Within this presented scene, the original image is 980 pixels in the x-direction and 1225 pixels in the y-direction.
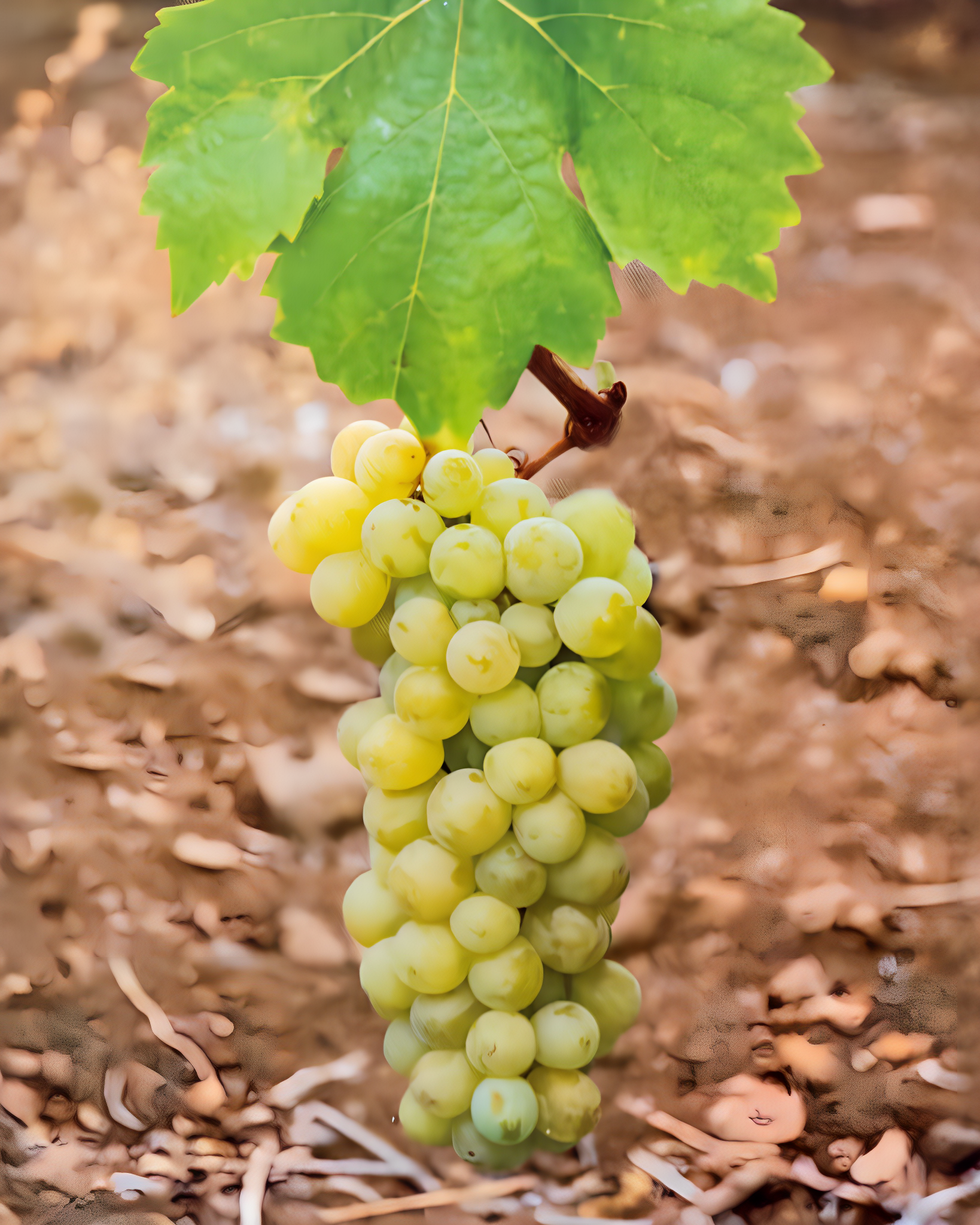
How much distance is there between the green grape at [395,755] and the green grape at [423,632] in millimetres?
44

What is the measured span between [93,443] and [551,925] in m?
0.56

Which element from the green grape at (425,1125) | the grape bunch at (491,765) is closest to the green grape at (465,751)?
the grape bunch at (491,765)

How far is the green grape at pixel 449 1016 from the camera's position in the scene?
1.63 feet

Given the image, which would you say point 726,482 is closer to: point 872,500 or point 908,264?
point 872,500

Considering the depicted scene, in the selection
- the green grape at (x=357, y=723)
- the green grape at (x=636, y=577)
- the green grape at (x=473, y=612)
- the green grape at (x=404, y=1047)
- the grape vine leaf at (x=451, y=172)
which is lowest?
the green grape at (x=404, y=1047)

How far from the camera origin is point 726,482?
68 centimetres

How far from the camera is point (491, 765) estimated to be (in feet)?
1.53

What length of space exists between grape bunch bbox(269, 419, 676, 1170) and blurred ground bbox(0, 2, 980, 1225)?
0.18 meters

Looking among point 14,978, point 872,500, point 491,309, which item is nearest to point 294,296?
point 491,309

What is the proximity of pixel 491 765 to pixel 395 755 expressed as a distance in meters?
0.06

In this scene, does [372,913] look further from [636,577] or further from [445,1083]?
[636,577]

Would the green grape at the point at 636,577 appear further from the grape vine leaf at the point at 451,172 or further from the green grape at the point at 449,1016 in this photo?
the green grape at the point at 449,1016

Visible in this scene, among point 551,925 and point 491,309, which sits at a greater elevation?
point 491,309

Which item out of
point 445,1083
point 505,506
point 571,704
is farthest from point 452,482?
point 445,1083
